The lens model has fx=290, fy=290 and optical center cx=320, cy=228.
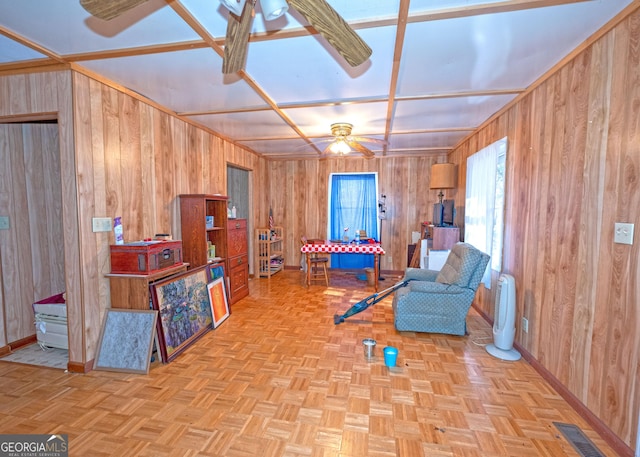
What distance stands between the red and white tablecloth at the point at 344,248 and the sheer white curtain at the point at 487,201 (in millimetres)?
1360

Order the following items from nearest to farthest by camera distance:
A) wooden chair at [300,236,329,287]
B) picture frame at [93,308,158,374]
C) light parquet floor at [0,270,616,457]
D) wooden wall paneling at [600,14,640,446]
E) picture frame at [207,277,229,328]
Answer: wooden wall paneling at [600,14,640,446] → light parquet floor at [0,270,616,457] → picture frame at [93,308,158,374] → picture frame at [207,277,229,328] → wooden chair at [300,236,329,287]

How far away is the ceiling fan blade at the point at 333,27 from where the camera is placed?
45.3 inches

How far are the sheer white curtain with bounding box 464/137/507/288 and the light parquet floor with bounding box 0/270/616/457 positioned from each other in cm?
105

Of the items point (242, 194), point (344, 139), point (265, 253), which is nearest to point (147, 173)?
point (344, 139)

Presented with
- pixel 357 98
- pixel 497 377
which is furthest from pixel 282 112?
pixel 497 377

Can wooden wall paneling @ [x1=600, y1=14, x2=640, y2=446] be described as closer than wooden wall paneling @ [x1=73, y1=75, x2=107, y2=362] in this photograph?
Yes

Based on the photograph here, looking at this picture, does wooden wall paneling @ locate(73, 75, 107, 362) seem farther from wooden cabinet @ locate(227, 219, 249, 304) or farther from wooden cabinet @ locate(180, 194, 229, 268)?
wooden cabinet @ locate(227, 219, 249, 304)

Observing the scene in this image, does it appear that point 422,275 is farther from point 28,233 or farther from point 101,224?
point 28,233

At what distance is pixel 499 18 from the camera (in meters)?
1.65

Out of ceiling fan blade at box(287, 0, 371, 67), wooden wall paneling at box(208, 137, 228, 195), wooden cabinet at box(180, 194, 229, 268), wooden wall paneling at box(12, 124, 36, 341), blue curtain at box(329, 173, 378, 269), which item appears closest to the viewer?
ceiling fan blade at box(287, 0, 371, 67)

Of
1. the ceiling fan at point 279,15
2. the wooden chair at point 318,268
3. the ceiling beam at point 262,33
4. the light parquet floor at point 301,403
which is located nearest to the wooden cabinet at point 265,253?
the wooden chair at point 318,268

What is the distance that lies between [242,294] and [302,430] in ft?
8.93

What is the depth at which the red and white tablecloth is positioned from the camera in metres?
4.57

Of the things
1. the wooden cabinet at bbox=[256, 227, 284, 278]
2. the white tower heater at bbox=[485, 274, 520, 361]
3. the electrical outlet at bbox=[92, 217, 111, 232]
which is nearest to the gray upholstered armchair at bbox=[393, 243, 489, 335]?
the white tower heater at bbox=[485, 274, 520, 361]
